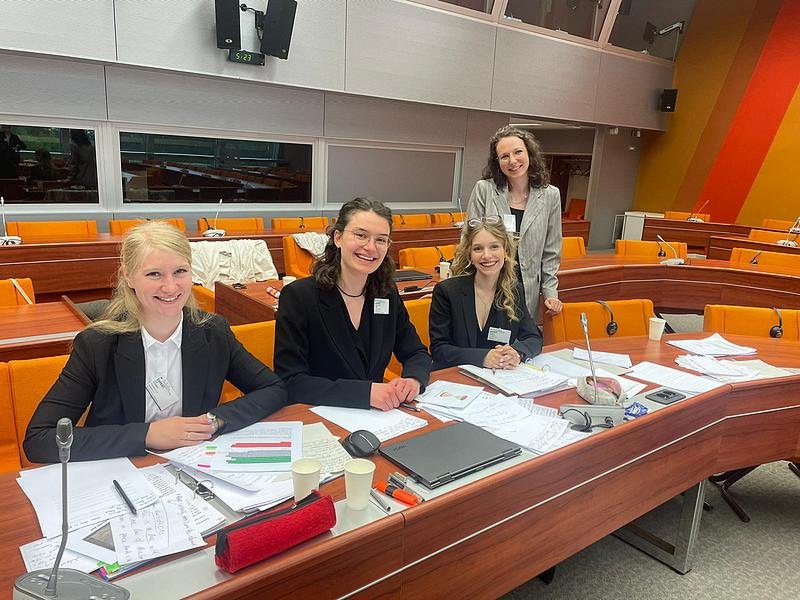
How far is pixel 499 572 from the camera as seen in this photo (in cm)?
146

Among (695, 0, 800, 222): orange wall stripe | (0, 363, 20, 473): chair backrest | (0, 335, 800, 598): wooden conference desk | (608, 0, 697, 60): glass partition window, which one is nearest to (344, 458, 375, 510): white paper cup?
(0, 335, 800, 598): wooden conference desk

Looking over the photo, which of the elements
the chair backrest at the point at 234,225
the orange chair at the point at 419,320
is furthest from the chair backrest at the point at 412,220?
the orange chair at the point at 419,320

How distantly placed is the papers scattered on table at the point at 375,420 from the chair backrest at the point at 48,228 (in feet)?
16.8

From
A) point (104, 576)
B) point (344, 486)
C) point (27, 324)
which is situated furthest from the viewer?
point (27, 324)

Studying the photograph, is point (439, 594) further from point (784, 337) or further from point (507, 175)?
point (784, 337)

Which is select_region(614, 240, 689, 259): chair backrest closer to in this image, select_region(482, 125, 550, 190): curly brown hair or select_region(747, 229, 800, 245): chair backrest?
select_region(747, 229, 800, 245): chair backrest

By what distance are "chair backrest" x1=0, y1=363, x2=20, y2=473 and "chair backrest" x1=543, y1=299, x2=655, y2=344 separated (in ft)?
7.83

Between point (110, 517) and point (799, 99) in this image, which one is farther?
point (799, 99)

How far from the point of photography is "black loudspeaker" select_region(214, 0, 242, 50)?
19.9 ft

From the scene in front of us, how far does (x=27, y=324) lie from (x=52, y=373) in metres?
1.05

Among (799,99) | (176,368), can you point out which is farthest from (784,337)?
(799,99)

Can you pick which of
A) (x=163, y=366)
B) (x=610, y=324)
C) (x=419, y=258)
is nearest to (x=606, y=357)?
(x=610, y=324)

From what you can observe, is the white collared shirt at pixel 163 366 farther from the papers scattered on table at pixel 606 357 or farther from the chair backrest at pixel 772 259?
the chair backrest at pixel 772 259

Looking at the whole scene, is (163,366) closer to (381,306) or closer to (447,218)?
(381,306)
